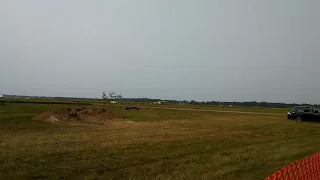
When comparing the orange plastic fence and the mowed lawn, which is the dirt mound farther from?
the orange plastic fence

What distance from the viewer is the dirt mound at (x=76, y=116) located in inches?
A: 1262

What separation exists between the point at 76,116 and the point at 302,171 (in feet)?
89.5

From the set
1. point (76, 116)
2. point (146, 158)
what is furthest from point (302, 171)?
point (76, 116)

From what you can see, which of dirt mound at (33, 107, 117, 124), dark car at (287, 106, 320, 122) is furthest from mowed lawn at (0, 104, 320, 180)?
dark car at (287, 106, 320, 122)

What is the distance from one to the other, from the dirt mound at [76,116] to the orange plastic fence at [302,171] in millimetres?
23221

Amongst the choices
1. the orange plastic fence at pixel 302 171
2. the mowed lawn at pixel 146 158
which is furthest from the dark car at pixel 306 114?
the orange plastic fence at pixel 302 171

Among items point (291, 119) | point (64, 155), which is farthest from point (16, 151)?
point (291, 119)

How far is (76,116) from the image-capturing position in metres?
34.6

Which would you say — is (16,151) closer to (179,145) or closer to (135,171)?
(135,171)

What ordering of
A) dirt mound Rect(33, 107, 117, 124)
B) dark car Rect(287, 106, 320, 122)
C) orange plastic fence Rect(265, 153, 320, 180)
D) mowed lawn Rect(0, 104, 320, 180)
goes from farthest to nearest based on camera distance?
dark car Rect(287, 106, 320, 122) → dirt mound Rect(33, 107, 117, 124) → mowed lawn Rect(0, 104, 320, 180) → orange plastic fence Rect(265, 153, 320, 180)

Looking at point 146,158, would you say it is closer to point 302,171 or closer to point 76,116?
point 302,171

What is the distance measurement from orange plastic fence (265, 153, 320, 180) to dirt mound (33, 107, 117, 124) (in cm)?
2322

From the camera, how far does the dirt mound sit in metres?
32.1

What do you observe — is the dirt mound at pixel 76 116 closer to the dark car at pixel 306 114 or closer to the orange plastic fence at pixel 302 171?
the dark car at pixel 306 114
